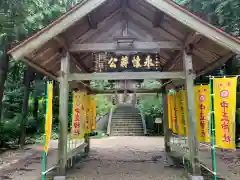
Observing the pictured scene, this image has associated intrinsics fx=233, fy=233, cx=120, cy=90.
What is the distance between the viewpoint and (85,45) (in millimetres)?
7039

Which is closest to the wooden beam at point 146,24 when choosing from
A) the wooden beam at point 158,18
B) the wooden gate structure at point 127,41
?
the wooden gate structure at point 127,41

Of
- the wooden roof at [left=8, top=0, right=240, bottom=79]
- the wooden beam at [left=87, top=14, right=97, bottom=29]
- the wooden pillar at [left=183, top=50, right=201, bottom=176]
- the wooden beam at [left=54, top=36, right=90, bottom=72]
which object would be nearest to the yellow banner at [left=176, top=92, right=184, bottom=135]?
the wooden roof at [left=8, top=0, right=240, bottom=79]

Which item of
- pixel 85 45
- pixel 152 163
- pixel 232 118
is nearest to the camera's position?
pixel 232 118

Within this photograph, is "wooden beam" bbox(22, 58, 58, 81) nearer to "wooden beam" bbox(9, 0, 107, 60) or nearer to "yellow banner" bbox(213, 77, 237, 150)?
"wooden beam" bbox(9, 0, 107, 60)

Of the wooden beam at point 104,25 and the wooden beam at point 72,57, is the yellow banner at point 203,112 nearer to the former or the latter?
the wooden beam at point 104,25

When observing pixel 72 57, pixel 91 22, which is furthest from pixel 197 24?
pixel 72 57

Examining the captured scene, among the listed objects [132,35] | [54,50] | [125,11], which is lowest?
[54,50]

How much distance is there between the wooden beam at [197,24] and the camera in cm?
571

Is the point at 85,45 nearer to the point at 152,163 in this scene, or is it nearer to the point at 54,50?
the point at 54,50

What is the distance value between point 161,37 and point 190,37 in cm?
127

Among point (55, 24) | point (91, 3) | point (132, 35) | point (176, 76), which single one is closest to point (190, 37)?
point (176, 76)

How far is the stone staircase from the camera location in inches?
790

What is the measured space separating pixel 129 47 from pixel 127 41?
19 cm

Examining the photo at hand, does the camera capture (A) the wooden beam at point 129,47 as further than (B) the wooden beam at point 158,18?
Yes
